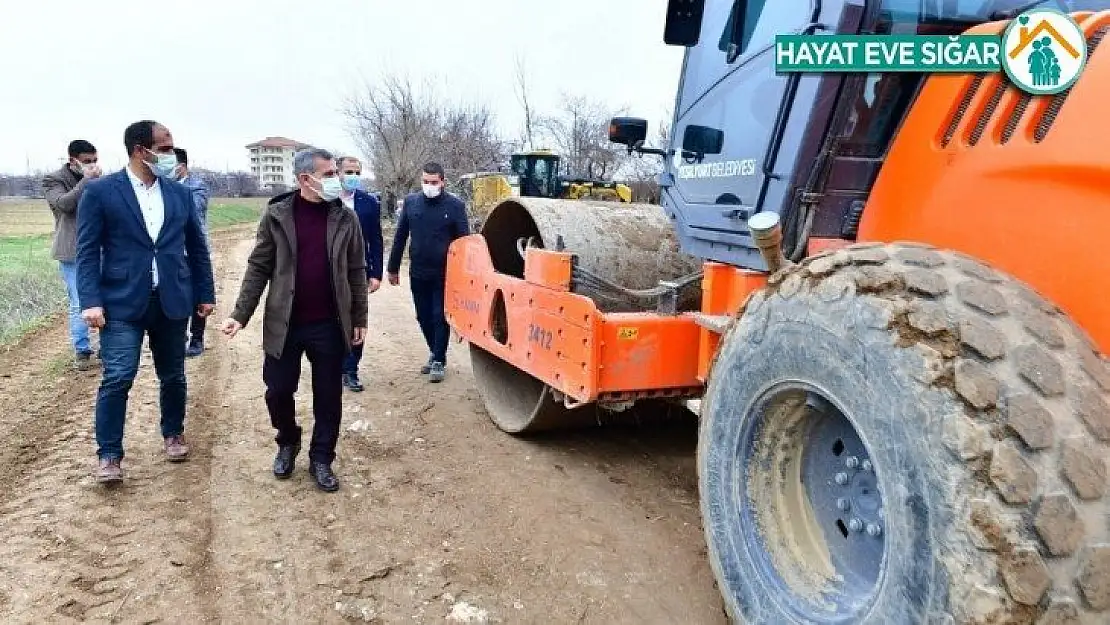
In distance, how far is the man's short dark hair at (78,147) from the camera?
6238 millimetres

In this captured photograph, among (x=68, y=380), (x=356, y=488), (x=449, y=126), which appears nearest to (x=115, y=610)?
(x=356, y=488)

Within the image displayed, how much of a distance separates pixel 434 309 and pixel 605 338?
3193mm

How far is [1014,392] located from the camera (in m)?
1.60

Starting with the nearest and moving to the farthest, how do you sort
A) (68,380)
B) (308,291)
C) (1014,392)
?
(1014,392) → (308,291) → (68,380)

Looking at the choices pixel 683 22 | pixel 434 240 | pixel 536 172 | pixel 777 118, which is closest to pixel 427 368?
pixel 434 240

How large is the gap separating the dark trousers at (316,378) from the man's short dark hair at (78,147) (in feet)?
11.4

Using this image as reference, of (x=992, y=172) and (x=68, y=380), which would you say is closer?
(x=992, y=172)

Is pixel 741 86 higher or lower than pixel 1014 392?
higher

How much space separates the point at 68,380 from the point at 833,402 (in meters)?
5.82

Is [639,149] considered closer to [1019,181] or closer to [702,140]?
[702,140]

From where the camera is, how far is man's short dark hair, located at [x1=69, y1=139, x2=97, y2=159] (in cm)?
624

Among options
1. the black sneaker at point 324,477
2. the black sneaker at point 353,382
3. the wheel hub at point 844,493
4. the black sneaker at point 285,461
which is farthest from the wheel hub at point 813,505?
the black sneaker at point 353,382

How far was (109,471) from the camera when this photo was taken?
391 centimetres

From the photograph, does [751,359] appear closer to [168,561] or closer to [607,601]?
[607,601]
